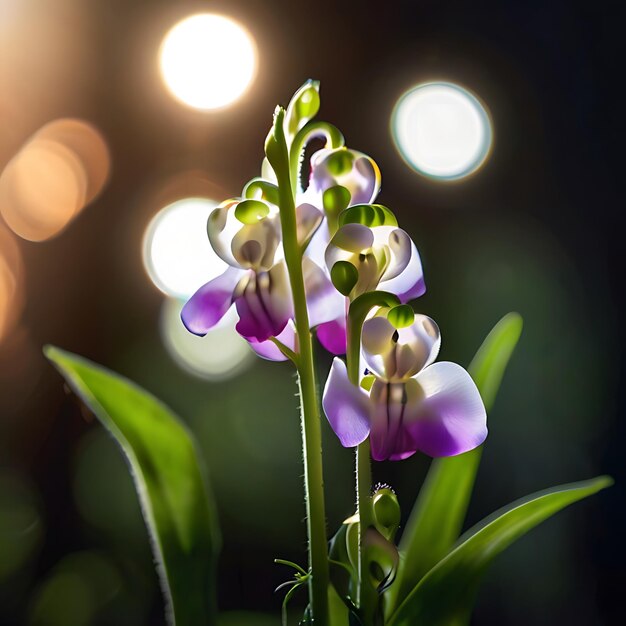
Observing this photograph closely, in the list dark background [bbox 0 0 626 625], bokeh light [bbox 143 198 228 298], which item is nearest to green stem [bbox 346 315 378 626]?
dark background [bbox 0 0 626 625]

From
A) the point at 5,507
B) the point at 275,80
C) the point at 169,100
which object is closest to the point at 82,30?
the point at 169,100

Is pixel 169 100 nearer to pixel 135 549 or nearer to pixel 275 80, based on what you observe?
pixel 275 80

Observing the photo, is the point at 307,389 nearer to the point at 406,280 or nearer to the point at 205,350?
the point at 406,280

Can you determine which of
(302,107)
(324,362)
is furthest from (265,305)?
(324,362)

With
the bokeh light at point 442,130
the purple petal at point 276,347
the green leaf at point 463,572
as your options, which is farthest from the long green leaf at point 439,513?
the bokeh light at point 442,130

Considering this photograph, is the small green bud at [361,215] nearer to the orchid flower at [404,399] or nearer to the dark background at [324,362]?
the orchid flower at [404,399]

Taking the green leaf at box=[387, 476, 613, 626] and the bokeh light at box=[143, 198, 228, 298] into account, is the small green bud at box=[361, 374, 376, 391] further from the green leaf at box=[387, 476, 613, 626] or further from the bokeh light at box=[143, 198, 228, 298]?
the bokeh light at box=[143, 198, 228, 298]
